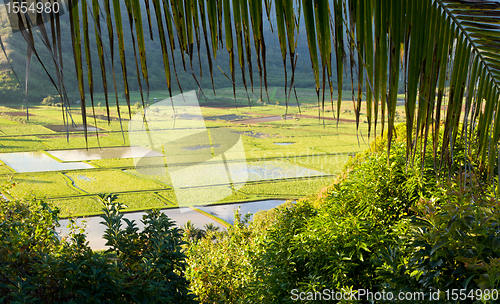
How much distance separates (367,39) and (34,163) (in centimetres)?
4180

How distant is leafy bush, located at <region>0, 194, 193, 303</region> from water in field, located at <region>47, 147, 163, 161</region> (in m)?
37.7

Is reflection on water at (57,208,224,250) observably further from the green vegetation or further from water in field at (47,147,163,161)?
the green vegetation

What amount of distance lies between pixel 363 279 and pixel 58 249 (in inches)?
79.0

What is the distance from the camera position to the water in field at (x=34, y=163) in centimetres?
3375

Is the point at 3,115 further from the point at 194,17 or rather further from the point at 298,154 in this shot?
the point at 194,17

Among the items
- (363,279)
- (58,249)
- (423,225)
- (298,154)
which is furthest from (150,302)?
(298,154)

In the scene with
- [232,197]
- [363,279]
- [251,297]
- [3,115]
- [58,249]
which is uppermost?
[58,249]

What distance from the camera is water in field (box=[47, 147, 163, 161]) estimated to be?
38.2 metres

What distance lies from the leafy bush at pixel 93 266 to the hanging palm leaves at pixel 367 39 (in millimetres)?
1619

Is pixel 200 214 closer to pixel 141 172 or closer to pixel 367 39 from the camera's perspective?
pixel 141 172

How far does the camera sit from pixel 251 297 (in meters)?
2.46

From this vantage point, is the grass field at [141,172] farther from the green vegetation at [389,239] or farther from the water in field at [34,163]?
the green vegetation at [389,239]

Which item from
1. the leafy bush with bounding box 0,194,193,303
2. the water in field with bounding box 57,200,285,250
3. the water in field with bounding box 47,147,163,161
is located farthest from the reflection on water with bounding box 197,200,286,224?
the leafy bush with bounding box 0,194,193,303

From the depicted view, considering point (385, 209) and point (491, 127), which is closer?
point (491, 127)
